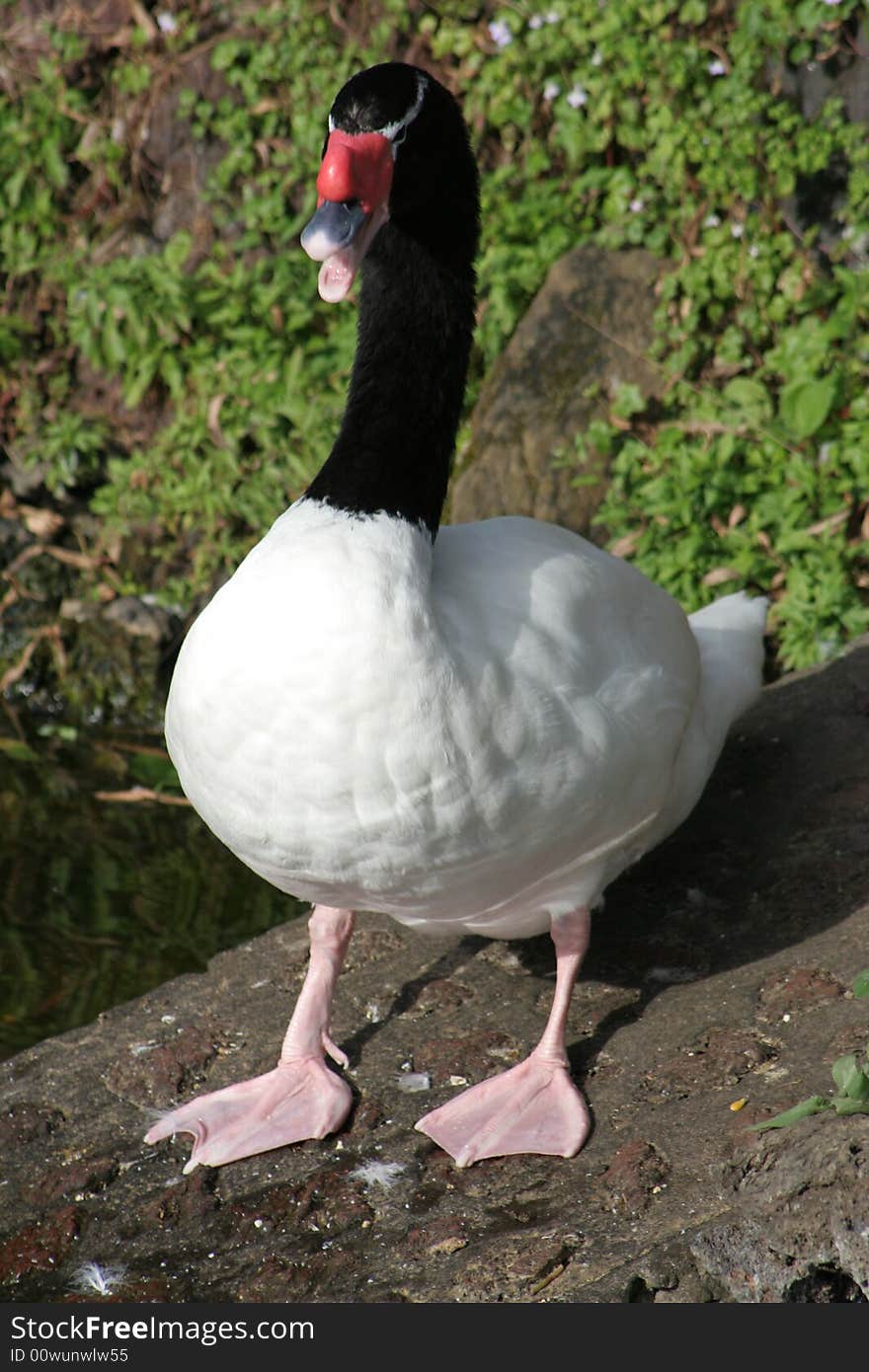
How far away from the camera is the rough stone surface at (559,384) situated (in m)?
6.12

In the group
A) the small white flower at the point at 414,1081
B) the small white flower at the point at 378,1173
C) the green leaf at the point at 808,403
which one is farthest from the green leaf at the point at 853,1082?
the green leaf at the point at 808,403

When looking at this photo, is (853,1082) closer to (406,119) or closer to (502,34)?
(406,119)

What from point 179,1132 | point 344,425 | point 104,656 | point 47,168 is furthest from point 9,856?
point 47,168

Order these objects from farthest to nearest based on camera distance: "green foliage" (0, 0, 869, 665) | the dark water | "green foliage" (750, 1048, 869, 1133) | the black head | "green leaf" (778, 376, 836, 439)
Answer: "green foliage" (0, 0, 869, 665) → "green leaf" (778, 376, 836, 439) → the dark water → the black head → "green foliage" (750, 1048, 869, 1133)

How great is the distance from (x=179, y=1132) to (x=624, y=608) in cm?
152

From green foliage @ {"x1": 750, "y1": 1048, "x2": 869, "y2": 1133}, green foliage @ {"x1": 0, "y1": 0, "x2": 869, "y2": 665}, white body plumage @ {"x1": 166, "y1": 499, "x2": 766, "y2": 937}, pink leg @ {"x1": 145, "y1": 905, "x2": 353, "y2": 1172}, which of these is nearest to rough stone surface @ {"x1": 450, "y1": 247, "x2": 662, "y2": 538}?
green foliage @ {"x1": 0, "y1": 0, "x2": 869, "y2": 665}

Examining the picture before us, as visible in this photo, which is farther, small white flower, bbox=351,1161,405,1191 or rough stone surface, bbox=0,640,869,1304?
small white flower, bbox=351,1161,405,1191

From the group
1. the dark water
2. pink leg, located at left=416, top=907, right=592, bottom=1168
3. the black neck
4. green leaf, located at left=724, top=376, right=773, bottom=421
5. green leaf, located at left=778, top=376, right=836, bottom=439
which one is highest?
the black neck

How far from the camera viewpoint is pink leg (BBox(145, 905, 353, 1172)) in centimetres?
341

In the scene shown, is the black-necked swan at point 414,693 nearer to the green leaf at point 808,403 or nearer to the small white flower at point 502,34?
the green leaf at point 808,403

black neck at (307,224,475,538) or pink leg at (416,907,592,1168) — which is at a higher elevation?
black neck at (307,224,475,538)

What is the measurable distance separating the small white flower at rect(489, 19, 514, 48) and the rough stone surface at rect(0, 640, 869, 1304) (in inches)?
153

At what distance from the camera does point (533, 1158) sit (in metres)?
3.29

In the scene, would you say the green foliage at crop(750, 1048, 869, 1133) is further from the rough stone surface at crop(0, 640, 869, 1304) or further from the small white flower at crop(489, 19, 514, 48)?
the small white flower at crop(489, 19, 514, 48)
